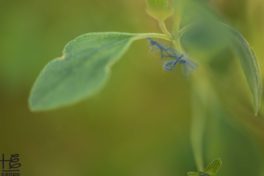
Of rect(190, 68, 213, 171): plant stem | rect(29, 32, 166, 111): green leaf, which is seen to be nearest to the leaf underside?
rect(29, 32, 166, 111): green leaf

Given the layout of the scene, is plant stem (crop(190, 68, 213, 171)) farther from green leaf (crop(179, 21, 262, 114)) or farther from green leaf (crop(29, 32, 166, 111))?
green leaf (crop(29, 32, 166, 111))

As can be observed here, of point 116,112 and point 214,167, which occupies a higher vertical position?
point 116,112

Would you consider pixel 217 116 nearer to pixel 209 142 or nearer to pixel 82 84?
pixel 209 142

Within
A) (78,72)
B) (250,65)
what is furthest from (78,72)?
(250,65)

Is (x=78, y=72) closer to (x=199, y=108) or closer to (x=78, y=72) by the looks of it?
(x=78, y=72)

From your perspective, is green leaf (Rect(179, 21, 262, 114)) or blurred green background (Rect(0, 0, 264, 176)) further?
blurred green background (Rect(0, 0, 264, 176))
